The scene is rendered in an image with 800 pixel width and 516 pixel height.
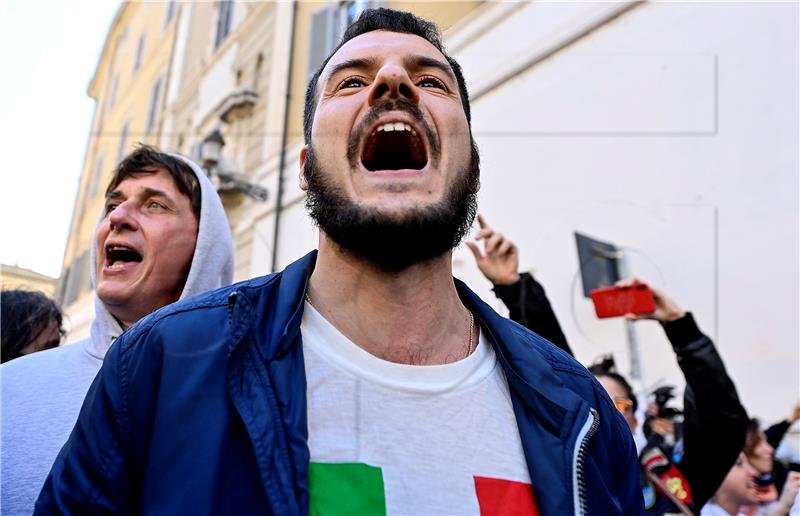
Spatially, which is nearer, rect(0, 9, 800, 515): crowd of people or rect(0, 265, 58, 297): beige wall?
rect(0, 9, 800, 515): crowd of people

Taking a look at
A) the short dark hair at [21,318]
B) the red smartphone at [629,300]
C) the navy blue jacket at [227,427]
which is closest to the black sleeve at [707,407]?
the red smartphone at [629,300]

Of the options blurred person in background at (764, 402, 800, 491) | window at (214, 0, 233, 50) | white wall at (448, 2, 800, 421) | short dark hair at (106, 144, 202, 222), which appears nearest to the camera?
short dark hair at (106, 144, 202, 222)

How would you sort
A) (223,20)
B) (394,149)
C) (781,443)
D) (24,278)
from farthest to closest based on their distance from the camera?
(223,20) < (781,443) < (24,278) < (394,149)

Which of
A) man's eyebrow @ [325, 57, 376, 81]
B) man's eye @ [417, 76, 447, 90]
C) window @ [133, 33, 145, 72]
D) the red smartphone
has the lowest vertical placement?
the red smartphone

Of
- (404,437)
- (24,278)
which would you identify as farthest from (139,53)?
(404,437)

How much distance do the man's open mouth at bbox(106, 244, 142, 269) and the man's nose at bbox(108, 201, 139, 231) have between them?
5cm

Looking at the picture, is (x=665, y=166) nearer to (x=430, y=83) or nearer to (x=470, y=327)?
(x=430, y=83)

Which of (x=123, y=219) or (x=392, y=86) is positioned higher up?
(x=392, y=86)

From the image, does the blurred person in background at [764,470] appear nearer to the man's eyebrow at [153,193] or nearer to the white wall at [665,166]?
the white wall at [665,166]

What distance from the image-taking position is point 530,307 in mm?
2607

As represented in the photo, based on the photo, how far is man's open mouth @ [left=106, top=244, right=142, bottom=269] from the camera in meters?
1.95

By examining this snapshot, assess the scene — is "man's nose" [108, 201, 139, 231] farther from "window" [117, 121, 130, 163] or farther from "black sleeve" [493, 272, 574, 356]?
"window" [117, 121, 130, 163]

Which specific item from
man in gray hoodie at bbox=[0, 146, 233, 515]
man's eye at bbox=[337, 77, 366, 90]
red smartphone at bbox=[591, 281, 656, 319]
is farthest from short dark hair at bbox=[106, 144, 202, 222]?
red smartphone at bbox=[591, 281, 656, 319]

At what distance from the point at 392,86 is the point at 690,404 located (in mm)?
1758
